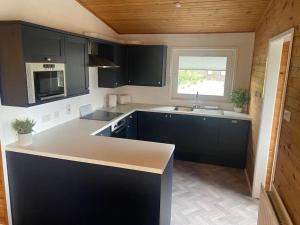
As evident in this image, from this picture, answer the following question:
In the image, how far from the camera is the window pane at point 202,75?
4.46m

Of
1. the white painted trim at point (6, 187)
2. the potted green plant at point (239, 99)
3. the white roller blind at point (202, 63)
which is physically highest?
the white roller blind at point (202, 63)

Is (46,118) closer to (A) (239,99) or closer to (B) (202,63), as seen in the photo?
(B) (202,63)

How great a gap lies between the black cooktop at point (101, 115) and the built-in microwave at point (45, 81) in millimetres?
895

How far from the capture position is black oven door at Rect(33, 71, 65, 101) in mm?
2275

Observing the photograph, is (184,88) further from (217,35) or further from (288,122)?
(288,122)

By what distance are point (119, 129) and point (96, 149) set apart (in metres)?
1.35

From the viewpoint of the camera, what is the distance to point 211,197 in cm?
314

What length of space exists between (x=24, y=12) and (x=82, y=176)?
1800 millimetres

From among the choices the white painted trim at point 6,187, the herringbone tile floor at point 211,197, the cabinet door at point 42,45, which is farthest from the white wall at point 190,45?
the white painted trim at point 6,187

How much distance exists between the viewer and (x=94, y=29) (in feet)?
12.6

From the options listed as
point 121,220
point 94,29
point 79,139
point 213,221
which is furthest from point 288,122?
point 94,29

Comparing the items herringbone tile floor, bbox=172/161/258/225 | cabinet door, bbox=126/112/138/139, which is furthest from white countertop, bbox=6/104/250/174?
cabinet door, bbox=126/112/138/139

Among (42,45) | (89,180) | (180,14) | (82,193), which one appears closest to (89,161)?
(89,180)

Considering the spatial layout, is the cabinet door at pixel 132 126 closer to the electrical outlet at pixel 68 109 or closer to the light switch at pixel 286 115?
the electrical outlet at pixel 68 109
